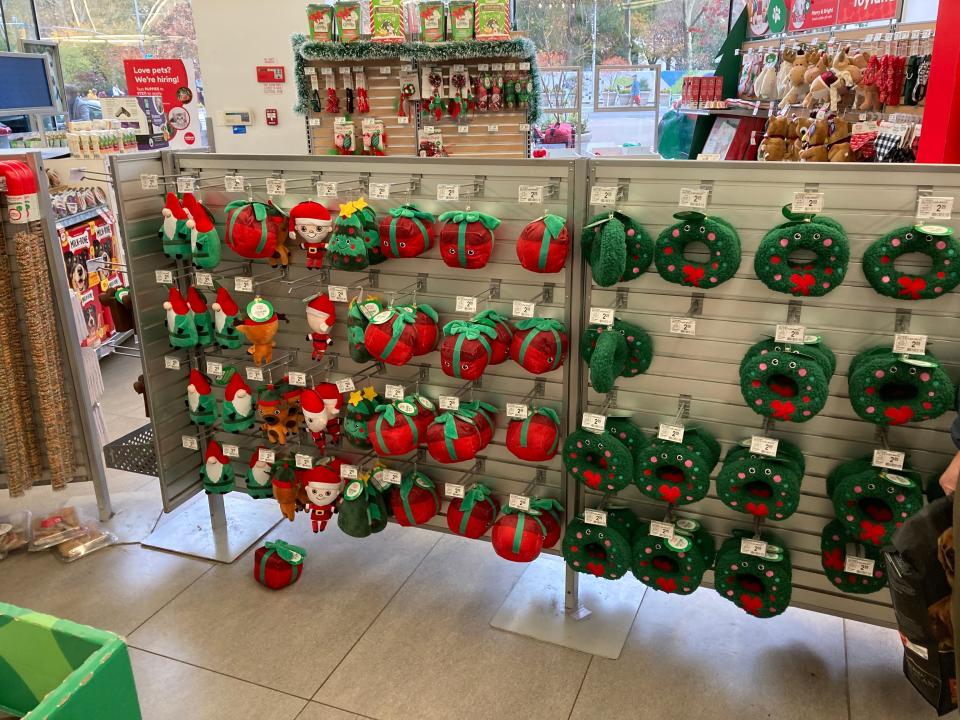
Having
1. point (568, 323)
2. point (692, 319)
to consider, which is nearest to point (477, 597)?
point (568, 323)

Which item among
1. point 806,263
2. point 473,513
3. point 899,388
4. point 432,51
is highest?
point 432,51

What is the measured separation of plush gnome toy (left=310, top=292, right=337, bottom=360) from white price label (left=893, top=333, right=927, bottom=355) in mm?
1873

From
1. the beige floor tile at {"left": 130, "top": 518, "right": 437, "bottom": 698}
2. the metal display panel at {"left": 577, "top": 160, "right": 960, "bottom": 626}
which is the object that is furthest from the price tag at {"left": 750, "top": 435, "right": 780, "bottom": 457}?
the beige floor tile at {"left": 130, "top": 518, "right": 437, "bottom": 698}

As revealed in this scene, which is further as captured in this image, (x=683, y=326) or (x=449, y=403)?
(x=449, y=403)

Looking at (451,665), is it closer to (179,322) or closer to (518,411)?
(518,411)

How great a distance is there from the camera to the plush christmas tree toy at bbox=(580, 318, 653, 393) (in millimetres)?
2301

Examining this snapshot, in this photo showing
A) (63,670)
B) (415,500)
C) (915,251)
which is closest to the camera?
(63,670)

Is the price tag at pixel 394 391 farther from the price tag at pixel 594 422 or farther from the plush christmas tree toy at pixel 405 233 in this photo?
the price tag at pixel 594 422

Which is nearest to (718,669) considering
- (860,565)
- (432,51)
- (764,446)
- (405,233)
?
(860,565)

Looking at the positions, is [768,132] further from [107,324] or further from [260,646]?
[107,324]

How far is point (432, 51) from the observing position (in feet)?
18.0

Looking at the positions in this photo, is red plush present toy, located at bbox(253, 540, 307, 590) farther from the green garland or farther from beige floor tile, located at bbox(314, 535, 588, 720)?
the green garland

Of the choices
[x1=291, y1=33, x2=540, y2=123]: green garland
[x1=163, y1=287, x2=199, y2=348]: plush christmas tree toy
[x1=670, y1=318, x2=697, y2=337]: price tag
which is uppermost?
[x1=291, y1=33, x2=540, y2=123]: green garland

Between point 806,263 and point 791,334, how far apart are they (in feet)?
0.68
